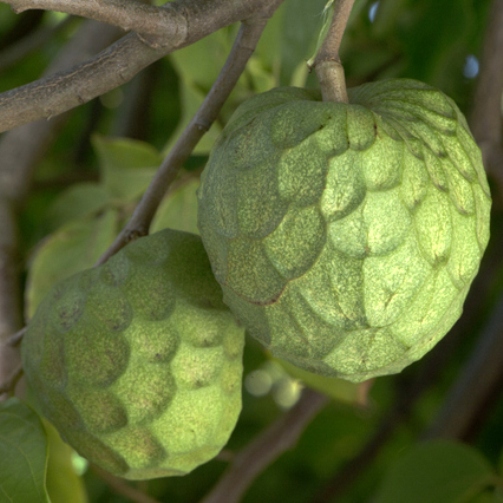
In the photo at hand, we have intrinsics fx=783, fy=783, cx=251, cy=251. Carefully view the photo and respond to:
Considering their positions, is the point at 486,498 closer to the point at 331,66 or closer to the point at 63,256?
the point at 63,256

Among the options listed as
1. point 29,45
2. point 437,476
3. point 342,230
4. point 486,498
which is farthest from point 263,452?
point 29,45

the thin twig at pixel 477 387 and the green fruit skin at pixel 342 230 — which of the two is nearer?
the green fruit skin at pixel 342 230

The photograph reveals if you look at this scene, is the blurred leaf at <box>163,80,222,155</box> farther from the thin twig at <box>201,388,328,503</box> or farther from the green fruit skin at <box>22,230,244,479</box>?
the thin twig at <box>201,388,328,503</box>

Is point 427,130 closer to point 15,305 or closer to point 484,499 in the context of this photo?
point 15,305

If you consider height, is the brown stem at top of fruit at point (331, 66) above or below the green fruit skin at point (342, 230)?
above

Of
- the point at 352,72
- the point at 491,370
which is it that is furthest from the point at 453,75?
the point at 491,370

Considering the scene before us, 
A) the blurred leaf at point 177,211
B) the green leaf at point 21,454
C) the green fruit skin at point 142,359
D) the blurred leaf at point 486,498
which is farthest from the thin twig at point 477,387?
the green leaf at point 21,454

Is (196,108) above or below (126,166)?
above

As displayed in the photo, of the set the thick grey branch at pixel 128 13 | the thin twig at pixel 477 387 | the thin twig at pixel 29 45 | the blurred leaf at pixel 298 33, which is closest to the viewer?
the thick grey branch at pixel 128 13

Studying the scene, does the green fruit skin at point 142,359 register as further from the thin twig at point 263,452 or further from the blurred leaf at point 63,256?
the thin twig at point 263,452
